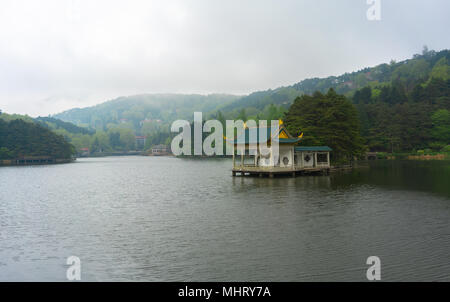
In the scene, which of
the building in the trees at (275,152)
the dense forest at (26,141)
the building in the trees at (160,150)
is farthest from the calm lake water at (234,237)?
the building in the trees at (160,150)

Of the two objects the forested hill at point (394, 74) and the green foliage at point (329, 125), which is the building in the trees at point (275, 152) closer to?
the green foliage at point (329, 125)

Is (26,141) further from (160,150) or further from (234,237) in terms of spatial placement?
(234,237)

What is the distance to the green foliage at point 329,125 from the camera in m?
41.9

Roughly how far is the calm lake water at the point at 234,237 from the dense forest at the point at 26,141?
72.3 m

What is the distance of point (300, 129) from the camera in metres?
42.4

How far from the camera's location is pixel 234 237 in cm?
Answer: 1226

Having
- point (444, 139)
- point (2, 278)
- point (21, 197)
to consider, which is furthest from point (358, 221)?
point (444, 139)

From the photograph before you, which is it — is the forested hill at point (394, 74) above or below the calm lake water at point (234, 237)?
above

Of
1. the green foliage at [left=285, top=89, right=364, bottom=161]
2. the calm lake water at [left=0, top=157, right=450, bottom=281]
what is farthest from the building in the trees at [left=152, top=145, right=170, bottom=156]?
the calm lake water at [left=0, top=157, right=450, bottom=281]

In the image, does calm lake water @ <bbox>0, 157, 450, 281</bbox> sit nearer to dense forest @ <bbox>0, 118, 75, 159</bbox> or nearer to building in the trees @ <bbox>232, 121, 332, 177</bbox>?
building in the trees @ <bbox>232, 121, 332, 177</bbox>

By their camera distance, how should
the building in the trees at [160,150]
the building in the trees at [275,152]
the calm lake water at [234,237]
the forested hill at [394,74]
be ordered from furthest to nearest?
1. the building in the trees at [160,150]
2. the forested hill at [394,74]
3. the building in the trees at [275,152]
4. the calm lake water at [234,237]

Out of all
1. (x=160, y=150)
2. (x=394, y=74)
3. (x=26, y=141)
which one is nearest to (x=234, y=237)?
(x=26, y=141)

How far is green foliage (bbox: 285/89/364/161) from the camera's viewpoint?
41938 mm

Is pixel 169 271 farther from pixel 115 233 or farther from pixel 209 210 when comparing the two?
pixel 209 210
